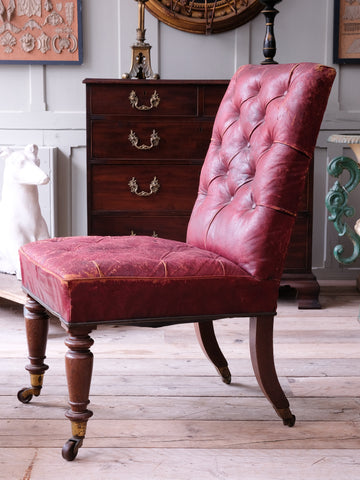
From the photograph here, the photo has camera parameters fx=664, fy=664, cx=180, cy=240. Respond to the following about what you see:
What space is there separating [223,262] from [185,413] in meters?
0.56

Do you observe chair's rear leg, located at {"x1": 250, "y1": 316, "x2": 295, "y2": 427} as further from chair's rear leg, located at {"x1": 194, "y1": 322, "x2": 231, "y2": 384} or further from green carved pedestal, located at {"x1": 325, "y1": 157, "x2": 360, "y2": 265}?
green carved pedestal, located at {"x1": 325, "y1": 157, "x2": 360, "y2": 265}

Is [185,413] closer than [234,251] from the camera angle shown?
No

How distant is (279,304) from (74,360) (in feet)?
6.76

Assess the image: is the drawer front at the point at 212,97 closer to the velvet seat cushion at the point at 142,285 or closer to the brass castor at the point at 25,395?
the velvet seat cushion at the point at 142,285

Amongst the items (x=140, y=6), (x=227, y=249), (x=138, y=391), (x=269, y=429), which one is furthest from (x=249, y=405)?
(x=140, y=6)

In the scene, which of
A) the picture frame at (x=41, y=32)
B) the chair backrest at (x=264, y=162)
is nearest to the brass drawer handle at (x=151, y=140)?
the picture frame at (x=41, y=32)

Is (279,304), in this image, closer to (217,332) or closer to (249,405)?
(217,332)

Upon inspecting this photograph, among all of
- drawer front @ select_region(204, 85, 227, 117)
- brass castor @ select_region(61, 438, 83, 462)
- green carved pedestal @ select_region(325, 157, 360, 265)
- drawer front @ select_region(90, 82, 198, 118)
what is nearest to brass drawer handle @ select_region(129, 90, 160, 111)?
drawer front @ select_region(90, 82, 198, 118)

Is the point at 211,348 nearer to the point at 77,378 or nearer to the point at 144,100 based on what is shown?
the point at 77,378

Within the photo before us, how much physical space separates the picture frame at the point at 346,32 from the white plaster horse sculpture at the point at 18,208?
198 centimetres

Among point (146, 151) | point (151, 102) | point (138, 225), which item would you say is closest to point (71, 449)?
point (138, 225)

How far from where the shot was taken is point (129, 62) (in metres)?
4.07

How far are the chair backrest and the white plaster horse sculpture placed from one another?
1203 mm

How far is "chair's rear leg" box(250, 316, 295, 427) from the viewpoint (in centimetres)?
203
